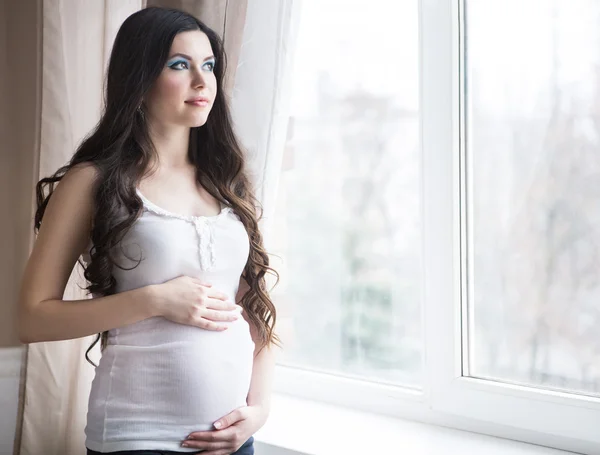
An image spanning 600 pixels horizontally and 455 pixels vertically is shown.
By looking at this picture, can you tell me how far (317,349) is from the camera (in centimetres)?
187

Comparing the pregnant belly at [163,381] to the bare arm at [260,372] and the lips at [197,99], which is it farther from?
the lips at [197,99]

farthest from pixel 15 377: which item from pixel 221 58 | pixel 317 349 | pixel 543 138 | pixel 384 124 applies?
pixel 543 138

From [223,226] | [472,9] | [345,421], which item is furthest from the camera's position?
[345,421]

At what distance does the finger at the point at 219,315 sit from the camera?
3.96ft

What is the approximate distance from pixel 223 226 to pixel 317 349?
0.70 meters

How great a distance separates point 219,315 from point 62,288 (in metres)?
0.30

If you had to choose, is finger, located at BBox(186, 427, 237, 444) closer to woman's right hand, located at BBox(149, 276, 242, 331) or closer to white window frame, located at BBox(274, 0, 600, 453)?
woman's right hand, located at BBox(149, 276, 242, 331)

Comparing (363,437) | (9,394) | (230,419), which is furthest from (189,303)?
(9,394)

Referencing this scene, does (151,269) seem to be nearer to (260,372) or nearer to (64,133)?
(260,372)

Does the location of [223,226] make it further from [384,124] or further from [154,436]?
[384,124]

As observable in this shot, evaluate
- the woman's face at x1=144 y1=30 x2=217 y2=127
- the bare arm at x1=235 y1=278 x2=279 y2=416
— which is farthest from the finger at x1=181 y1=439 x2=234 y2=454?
the woman's face at x1=144 y1=30 x2=217 y2=127

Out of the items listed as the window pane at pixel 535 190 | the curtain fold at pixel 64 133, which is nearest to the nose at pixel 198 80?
the curtain fold at pixel 64 133

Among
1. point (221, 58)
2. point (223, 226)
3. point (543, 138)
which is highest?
point (221, 58)

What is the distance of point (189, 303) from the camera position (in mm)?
1190
